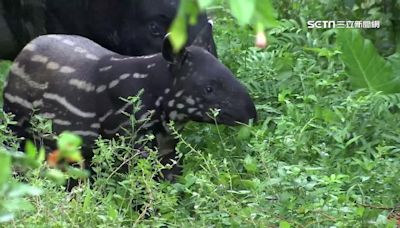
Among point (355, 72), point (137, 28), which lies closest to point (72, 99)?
point (137, 28)

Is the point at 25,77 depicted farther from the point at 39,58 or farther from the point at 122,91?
the point at 122,91

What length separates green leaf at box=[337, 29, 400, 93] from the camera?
5062 millimetres

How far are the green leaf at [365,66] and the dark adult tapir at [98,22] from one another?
730 mm

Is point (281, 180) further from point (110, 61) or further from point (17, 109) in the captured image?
point (17, 109)

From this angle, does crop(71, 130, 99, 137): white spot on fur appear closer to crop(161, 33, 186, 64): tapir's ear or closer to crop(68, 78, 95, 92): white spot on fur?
crop(68, 78, 95, 92): white spot on fur

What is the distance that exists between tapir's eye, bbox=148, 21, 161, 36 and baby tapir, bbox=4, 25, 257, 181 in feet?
1.60

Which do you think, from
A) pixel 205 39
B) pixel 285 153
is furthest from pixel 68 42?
pixel 285 153

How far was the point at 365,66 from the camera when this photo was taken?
511cm

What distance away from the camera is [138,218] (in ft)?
10.9

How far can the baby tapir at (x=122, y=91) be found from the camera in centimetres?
427

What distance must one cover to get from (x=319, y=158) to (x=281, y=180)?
0.83 m

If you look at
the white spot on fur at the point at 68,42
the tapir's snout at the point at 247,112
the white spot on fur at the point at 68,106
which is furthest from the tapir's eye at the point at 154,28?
the tapir's snout at the point at 247,112

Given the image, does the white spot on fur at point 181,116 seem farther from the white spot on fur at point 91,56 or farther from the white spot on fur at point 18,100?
the white spot on fur at point 18,100

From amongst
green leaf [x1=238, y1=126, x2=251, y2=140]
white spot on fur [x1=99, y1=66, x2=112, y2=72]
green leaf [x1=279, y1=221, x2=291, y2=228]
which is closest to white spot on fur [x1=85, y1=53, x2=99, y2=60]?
white spot on fur [x1=99, y1=66, x2=112, y2=72]
